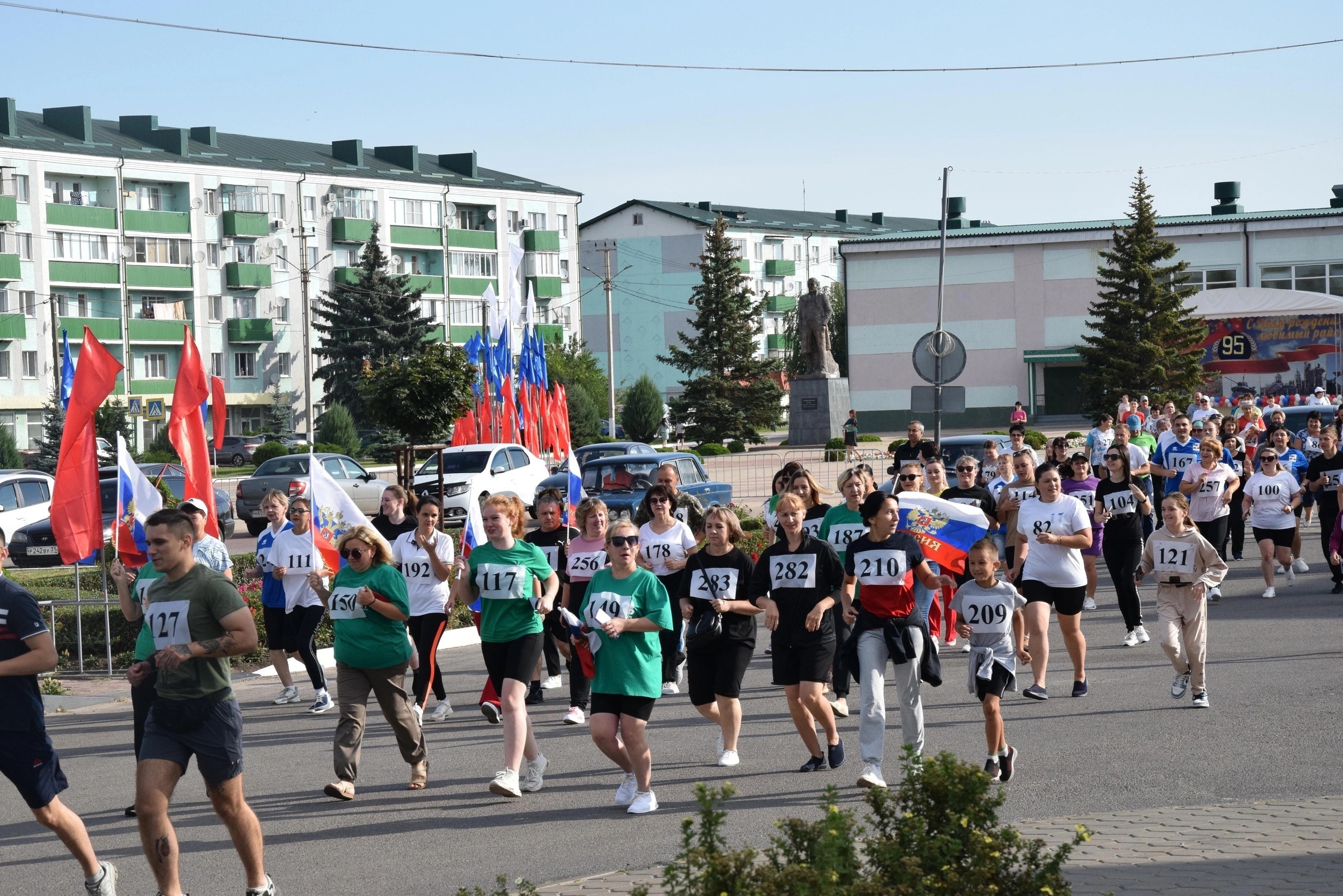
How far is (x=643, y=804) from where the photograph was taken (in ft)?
26.2

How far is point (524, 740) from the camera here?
8.52 meters

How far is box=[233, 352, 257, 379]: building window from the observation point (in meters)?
77.7

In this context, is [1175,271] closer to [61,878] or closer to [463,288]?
[463,288]

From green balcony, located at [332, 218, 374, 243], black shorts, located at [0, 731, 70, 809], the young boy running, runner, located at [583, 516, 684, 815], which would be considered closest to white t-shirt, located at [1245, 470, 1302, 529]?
the young boy running

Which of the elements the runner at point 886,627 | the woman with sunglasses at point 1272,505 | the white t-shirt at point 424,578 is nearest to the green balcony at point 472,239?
the woman with sunglasses at point 1272,505

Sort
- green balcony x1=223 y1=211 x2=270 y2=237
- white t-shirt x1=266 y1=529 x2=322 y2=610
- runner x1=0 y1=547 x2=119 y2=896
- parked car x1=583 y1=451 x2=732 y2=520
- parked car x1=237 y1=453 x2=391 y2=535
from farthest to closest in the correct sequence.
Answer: green balcony x1=223 y1=211 x2=270 y2=237 → parked car x1=237 y1=453 x2=391 y2=535 → parked car x1=583 y1=451 x2=732 y2=520 → white t-shirt x1=266 y1=529 x2=322 y2=610 → runner x1=0 y1=547 x2=119 y2=896

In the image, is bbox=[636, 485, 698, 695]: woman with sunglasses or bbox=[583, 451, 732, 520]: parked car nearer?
bbox=[636, 485, 698, 695]: woman with sunglasses

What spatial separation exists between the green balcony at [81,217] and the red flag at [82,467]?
5951 cm

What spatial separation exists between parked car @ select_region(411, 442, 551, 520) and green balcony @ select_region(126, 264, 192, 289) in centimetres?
4674

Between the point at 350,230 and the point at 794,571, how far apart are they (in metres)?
74.9

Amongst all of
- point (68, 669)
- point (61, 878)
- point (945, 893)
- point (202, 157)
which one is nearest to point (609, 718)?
point (61, 878)

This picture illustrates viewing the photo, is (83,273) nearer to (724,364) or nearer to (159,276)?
(159,276)

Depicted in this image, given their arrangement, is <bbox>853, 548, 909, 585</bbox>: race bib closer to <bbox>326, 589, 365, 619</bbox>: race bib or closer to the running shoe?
the running shoe

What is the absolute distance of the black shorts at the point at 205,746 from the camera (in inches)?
246
